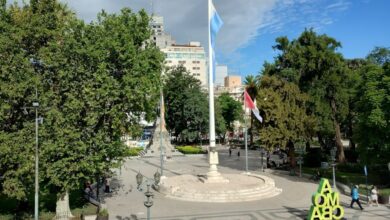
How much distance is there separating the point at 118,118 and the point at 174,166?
2776 cm

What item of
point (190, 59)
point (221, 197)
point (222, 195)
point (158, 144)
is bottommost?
point (221, 197)

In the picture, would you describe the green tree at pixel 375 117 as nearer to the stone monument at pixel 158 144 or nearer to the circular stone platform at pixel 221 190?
the circular stone platform at pixel 221 190

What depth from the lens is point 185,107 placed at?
7944 cm

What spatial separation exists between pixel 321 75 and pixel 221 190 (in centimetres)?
2217

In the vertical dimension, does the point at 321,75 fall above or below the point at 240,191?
above

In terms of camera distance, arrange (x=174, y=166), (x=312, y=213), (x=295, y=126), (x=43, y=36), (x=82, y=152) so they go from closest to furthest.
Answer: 1. (x=312, y=213)
2. (x=82, y=152)
3. (x=43, y=36)
4. (x=295, y=126)
5. (x=174, y=166)

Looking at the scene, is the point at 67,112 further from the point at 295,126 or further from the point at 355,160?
the point at 355,160

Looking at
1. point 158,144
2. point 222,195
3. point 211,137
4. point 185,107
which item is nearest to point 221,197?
point 222,195

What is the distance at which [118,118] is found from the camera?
2238 cm

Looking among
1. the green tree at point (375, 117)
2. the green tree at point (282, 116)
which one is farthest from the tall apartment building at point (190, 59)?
the green tree at point (375, 117)

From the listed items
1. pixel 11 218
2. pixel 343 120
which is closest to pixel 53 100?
pixel 11 218

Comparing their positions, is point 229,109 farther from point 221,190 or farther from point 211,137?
point 221,190

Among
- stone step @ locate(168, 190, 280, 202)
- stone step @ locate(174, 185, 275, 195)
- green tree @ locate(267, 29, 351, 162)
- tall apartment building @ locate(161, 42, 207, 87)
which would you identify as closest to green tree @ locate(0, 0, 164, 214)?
stone step @ locate(168, 190, 280, 202)

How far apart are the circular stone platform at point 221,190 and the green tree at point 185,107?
46.2 metres
